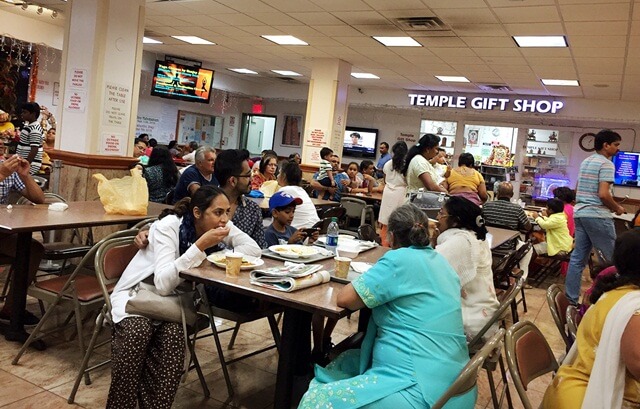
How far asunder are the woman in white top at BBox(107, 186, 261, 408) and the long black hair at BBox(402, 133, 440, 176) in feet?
10.3

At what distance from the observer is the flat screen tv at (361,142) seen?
14078 millimetres

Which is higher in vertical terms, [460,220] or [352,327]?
[460,220]

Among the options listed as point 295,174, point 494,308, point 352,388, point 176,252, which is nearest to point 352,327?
point 295,174

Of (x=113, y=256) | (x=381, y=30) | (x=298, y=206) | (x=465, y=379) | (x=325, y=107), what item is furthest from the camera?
(x=325, y=107)

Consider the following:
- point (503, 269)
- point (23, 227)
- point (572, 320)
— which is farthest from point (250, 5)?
point (572, 320)

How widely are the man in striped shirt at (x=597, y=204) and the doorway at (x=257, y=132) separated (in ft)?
37.7

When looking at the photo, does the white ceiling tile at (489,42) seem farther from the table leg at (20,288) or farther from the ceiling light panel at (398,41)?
the table leg at (20,288)

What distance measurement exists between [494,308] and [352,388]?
1268mm

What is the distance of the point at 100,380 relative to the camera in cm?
301

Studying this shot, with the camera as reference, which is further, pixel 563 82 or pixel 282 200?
pixel 563 82

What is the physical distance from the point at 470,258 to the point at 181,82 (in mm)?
10000

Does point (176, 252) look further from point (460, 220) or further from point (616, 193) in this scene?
point (616, 193)

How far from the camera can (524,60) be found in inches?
319

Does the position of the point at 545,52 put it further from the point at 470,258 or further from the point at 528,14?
the point at 470,258
